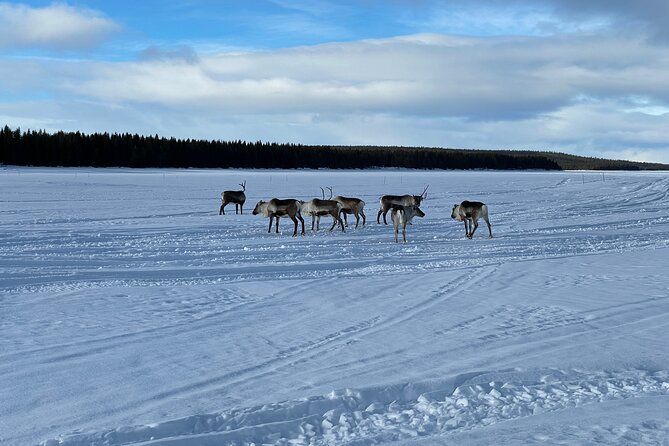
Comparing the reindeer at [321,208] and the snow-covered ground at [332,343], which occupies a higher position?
the reindeer at [321,208]

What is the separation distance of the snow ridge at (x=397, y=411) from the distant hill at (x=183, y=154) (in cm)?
8247

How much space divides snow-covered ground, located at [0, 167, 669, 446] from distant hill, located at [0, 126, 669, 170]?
72.2 m

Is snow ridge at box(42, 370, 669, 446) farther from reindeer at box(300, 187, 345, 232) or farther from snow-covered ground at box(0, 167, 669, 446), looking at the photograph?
reindeer at box(300, 187, 345, 232)

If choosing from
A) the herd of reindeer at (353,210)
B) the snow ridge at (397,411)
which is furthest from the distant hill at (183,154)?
the snow ridge at (397,411)

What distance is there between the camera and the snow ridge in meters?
5.16

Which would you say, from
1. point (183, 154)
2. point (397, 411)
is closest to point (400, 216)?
point (397, 411)

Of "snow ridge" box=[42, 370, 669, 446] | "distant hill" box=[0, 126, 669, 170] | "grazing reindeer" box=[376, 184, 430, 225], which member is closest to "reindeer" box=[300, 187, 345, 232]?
"grazing reindeer" box=[376, 184, 430, 225]

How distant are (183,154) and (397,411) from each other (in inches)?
3797

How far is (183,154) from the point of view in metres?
98.9

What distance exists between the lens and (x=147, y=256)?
14.2m

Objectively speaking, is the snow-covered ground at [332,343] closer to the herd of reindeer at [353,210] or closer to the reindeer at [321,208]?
the herd of reindeer at [353,210]

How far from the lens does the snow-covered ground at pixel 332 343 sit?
541 cm

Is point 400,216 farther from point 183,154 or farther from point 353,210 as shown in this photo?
point 183,154

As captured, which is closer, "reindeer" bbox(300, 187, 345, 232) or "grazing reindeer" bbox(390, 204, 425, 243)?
"grazing reindeer" bbox(390, 204, 425, 243)
